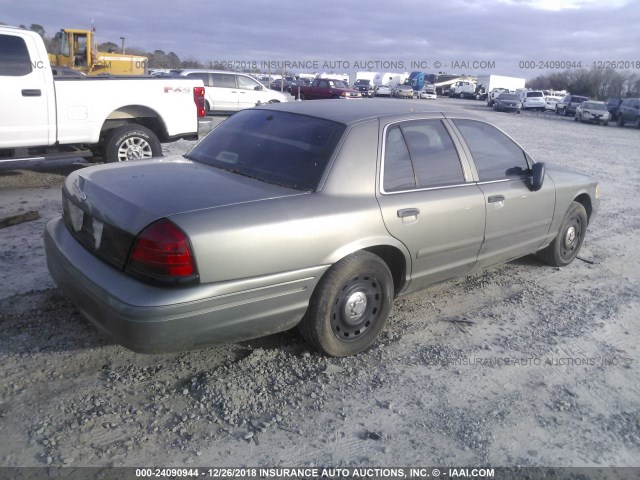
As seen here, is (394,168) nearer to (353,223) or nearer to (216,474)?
(353,223)

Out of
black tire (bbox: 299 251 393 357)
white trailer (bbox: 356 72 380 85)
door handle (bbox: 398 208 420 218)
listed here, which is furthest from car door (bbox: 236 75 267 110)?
white trailer (bbox: 356 72 380 85)

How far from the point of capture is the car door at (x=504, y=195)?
4332 millimetres

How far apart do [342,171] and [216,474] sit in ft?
6.12

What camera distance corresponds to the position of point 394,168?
3.75 metres

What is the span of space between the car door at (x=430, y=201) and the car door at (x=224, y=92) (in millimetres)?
15596

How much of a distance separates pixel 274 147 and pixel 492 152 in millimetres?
1918

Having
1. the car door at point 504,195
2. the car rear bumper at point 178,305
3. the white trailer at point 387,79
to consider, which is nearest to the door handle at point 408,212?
the car rear bumper at point 178,305

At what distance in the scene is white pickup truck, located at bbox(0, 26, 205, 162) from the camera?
6871mm

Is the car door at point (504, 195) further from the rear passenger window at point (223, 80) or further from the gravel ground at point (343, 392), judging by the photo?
the rear passenger window at point (223, 80)

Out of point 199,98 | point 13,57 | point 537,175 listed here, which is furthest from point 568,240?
point 13,57

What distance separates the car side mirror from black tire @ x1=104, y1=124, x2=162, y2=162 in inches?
206

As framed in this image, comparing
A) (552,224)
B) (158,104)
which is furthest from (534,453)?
(158,104)

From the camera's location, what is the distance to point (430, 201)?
3.82 meters

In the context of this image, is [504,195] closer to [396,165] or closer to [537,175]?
[537,175]
